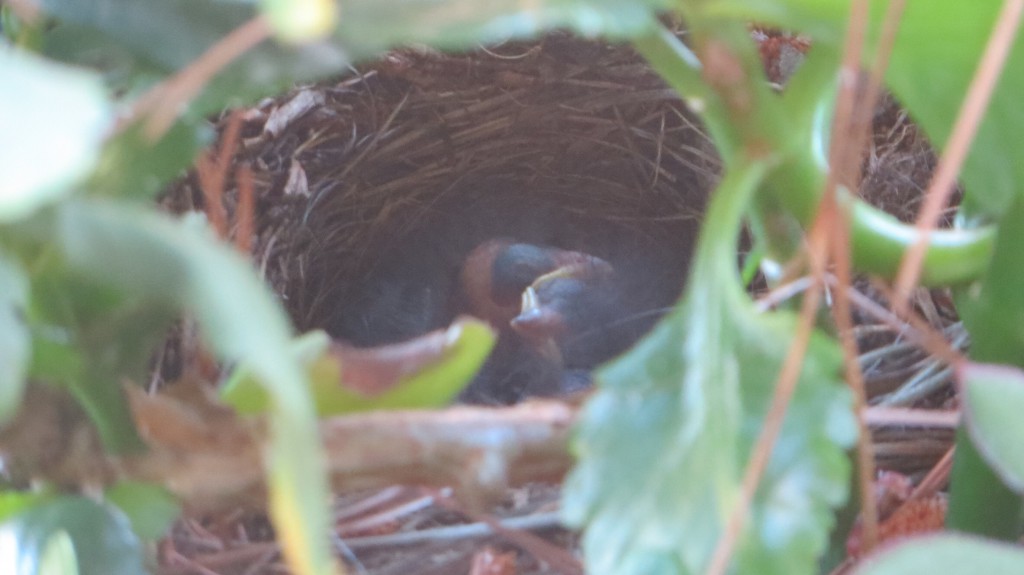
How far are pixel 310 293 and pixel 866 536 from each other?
2.88 feet

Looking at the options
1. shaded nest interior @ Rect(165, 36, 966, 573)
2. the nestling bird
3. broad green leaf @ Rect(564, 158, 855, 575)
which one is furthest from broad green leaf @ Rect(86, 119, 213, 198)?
the nestling bird

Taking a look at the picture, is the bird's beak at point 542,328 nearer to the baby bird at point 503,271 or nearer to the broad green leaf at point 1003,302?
the baby bird at point 503,271

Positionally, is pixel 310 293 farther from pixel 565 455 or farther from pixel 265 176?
pixel 565 455

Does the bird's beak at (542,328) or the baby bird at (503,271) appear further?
the baby bird at (503,271)

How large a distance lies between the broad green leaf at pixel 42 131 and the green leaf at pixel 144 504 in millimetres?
157

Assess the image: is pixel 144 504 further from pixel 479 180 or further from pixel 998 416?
pixel 479 180

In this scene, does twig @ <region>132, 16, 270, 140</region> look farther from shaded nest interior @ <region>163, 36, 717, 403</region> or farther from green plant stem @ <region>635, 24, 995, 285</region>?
shaded nest interior @ <region>163, 36, 717, 403</region>

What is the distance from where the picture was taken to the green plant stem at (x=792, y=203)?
0.81ft

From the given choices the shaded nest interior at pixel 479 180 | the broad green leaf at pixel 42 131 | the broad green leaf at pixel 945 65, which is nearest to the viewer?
the broad green leaf at pixel 42 131

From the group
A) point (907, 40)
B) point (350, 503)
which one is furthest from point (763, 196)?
point (350, 503)

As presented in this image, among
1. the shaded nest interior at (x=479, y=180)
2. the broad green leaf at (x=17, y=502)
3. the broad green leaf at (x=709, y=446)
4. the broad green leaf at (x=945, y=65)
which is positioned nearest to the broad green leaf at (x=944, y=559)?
the broad green leaf at (x=709, y=446)

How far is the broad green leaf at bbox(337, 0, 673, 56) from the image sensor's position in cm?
17

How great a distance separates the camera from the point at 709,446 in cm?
21

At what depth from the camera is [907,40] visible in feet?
0.77
